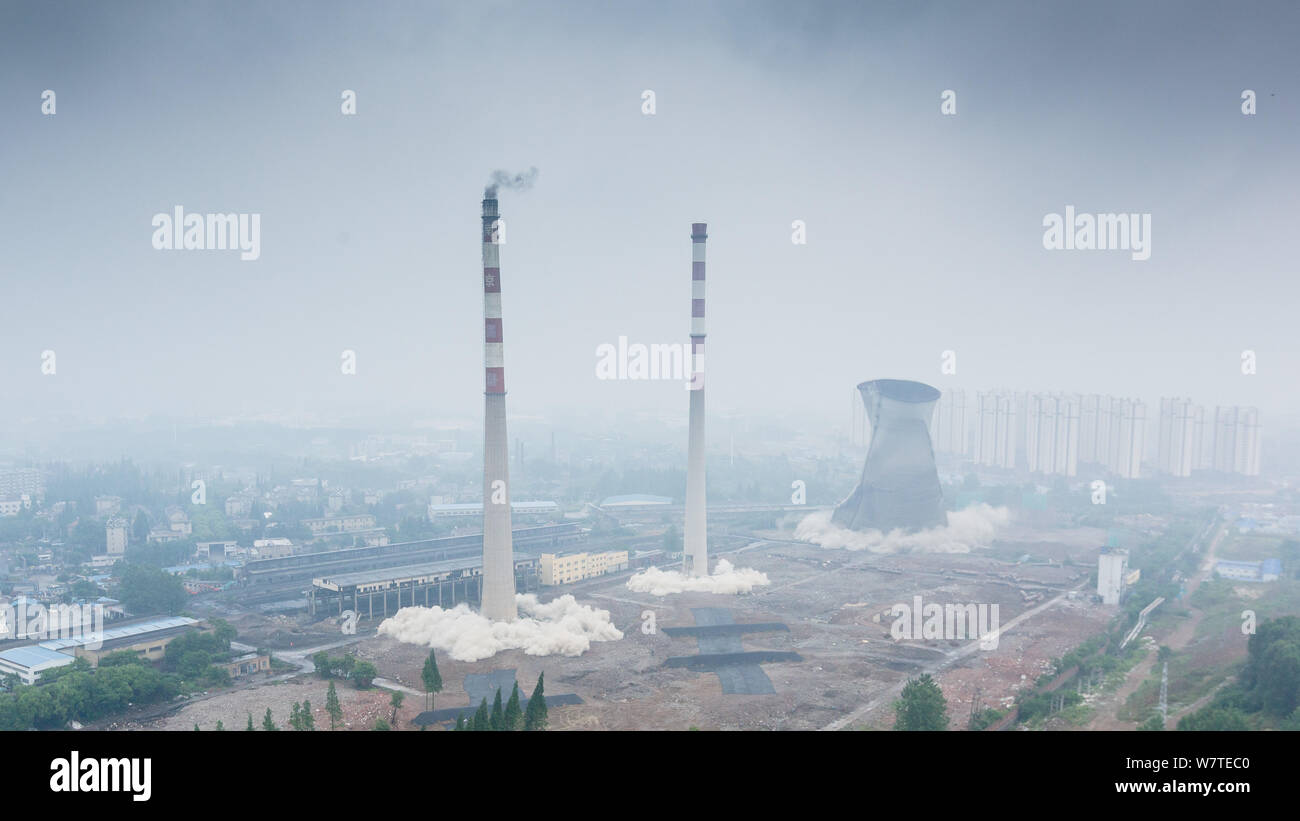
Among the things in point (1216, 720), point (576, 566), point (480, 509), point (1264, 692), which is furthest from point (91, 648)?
point (480, 509)

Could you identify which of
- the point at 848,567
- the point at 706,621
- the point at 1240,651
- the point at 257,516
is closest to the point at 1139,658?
the point at 1240,651

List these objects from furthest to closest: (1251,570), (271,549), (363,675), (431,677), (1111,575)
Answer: (271,549) → (1251,570) → (1111,575) → (363,675) → (431,677)

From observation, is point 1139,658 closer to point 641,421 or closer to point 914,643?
point 914,643

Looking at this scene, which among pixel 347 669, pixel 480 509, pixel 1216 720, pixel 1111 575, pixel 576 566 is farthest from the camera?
pixel 480 509

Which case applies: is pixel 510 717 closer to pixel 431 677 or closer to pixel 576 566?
pixel 431 677

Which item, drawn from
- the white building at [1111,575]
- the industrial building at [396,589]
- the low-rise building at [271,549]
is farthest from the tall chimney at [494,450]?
the white building at [1111,575]

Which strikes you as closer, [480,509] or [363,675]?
[363,675]
